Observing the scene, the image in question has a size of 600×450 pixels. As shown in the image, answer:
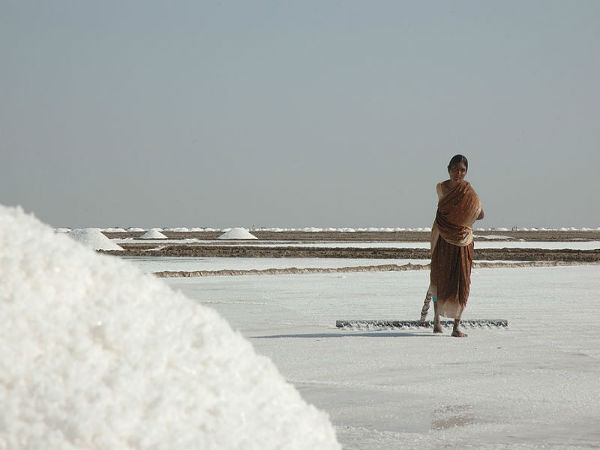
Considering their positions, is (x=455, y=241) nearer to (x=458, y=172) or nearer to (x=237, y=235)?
(x=458, y=172)

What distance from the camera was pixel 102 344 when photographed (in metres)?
2.74

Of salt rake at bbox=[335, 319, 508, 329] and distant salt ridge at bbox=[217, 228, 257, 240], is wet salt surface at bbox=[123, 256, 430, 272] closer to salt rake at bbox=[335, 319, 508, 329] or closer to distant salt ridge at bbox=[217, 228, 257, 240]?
salt rake at bbox=[335, 319, 508, 329]

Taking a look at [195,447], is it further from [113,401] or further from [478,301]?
[478,301]

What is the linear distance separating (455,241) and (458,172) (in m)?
0.63

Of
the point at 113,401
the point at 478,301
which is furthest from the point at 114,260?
the point at 478,301

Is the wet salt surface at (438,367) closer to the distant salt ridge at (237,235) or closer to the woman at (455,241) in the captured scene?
the woman at (455,241)

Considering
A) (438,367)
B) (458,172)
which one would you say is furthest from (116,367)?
(458,172)

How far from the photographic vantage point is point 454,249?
329 inches

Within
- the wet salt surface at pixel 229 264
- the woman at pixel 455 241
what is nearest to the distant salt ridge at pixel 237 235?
the wet salt surface at pixel 229 264

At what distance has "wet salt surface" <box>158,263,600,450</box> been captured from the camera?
4.47 meters

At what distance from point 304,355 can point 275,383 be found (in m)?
4.09

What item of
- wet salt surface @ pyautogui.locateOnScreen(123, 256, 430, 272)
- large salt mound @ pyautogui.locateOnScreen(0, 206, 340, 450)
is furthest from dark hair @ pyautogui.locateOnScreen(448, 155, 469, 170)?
wet salt surface @ pyautogui.locateOnScreen(123, 256, 430, 272)

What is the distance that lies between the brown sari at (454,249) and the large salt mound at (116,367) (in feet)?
17.4

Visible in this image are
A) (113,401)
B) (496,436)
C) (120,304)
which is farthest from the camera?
(496,436)
